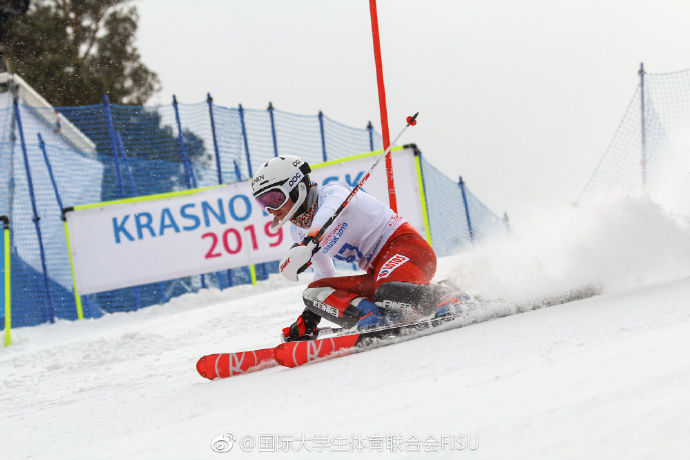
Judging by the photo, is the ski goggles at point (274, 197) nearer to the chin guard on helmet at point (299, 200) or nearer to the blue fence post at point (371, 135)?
the chin guard on helmet at point (299, 200)

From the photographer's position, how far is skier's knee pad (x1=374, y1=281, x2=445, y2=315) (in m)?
3.71

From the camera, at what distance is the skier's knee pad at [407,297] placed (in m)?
3.71

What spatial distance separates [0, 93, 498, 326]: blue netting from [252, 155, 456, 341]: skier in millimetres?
5388

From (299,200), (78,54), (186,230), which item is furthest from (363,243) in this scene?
(78,54)

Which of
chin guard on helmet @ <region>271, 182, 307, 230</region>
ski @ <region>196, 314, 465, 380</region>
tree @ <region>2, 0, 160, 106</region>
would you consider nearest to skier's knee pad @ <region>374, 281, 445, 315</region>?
ski @ <region>196, 314, 465, 380</region>

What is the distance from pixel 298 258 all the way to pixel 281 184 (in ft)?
1.63

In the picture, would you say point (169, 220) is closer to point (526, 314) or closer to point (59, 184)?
point (59, 184)

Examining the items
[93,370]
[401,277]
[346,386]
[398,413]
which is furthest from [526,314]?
[93,370]

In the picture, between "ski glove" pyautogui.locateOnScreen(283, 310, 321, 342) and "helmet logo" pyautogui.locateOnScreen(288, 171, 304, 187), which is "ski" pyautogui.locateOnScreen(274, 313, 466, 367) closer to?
"ski glove" pyautogui.locateOnScreen(283, 310, 321, 342)

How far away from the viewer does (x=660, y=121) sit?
402 inches

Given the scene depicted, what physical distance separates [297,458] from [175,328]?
533cm

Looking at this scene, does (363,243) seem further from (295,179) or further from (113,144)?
(113,144)

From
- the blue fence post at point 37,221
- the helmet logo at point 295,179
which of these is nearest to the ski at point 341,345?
the helmet logo at point 295,179

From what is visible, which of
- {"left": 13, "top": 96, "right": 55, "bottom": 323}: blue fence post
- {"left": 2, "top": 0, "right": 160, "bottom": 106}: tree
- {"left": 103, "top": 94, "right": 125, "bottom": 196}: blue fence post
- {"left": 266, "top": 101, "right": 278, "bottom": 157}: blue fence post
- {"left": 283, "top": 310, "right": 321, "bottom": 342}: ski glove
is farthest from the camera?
{"left": 2, "top": 0, "right": 160, "bottom": 106}: tree
